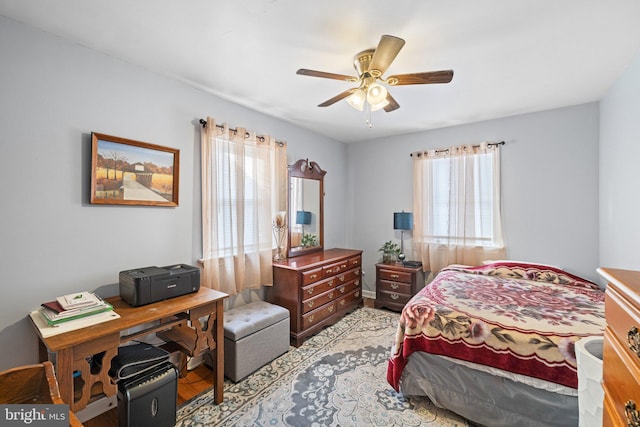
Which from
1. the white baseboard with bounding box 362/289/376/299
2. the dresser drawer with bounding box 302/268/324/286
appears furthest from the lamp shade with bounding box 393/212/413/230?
the dresser drawer with bounding box 302/268/324/286

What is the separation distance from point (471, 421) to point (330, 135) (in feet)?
11.9

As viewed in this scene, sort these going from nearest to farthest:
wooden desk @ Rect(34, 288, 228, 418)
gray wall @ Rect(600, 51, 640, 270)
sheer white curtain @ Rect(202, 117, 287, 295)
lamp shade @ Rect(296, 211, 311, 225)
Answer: wooden desk @ Rect(34, 288, 228, 418)
gray wall @ Rect(600, 51, 640, 270)
sheer white curtain @ Rect(202, 117, 287, 295)
lamp shade @ Rect(296, 211, 311, 225)

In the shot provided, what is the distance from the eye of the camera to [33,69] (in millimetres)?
1704

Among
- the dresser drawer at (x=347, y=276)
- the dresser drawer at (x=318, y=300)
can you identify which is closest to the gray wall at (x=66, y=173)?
the dresser drawer at (x=318, y=300)

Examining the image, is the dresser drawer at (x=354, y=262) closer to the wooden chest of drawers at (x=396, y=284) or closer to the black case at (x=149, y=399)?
the wooden chest of drawers at (x=396, y=284)

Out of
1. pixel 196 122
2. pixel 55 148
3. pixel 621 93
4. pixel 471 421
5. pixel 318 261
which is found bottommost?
pixel 471 421

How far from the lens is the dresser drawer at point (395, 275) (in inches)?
147

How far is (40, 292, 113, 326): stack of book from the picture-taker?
1.49 metres

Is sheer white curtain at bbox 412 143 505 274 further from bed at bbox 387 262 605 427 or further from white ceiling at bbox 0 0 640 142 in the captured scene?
bed at bbox 387 262 605 427

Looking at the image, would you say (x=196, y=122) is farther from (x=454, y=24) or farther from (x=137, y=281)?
(x=454, y=24)

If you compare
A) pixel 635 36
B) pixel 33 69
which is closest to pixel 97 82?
pixel 33 69

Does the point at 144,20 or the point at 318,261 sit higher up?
the point at 144,20

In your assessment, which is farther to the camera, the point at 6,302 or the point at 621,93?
the point at 621,93

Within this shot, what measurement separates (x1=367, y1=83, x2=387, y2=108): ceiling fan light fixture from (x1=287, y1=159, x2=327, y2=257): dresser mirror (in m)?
1.70
